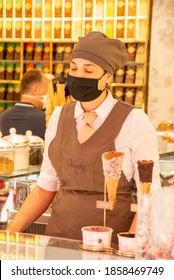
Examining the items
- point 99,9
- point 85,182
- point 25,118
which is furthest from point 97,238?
point 99,9

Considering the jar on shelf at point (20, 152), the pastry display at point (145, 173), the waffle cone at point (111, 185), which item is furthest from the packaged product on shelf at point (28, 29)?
the pastry display at point (145, 173)

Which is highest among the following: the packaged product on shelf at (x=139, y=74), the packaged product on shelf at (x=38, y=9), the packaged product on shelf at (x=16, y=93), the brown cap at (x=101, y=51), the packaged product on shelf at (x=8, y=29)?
the packaged product on shelf at (x=38, y=9)

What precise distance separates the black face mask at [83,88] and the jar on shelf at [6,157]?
3.77ft

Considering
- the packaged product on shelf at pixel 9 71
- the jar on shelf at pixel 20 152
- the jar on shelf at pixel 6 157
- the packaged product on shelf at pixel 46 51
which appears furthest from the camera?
the packaged product on shelf at pixel 9 71

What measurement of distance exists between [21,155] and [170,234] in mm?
2277

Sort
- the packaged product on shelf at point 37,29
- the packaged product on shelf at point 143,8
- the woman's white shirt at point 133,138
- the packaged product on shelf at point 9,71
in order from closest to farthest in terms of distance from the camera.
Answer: the woman's white shirt at point 133,138
the packaged product on shelf at point 143,8
the packaged product on shelf at point 37,29
the packaged product on shelf at point 9,71

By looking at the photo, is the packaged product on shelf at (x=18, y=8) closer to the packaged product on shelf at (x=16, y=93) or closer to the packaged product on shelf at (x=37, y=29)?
the packaged product on shelf at (x=37, y=29)

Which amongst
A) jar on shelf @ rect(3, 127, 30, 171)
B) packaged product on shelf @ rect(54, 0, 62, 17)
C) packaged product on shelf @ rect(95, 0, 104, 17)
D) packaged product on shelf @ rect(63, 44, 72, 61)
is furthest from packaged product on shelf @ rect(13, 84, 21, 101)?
jar on shelf @ rect(3, 127, 30, 171)

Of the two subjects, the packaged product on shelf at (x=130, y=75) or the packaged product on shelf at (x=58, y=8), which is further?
the packaged product on shelf at (x=58, y=8)

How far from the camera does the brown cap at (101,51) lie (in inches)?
101

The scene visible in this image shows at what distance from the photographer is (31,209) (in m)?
2.67

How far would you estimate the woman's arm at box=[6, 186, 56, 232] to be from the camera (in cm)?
264

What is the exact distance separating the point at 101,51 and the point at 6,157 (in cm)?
139
